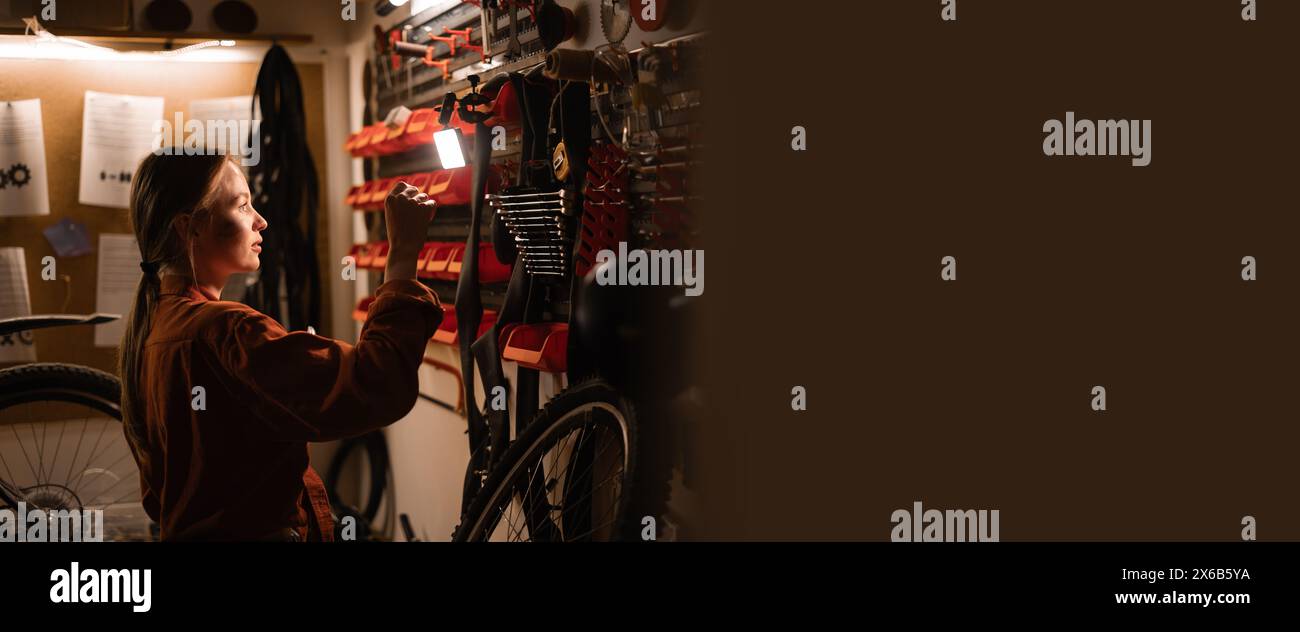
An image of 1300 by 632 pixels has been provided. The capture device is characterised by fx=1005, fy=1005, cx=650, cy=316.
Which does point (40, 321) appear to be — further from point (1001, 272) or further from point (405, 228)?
point (1001, 272)

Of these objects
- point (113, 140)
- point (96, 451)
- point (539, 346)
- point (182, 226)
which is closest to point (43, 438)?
point (96, 451)

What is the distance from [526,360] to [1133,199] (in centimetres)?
126

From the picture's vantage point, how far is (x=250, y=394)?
178 centimetres

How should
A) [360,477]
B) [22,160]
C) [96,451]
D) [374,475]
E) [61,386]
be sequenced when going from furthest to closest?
[360,477], [374,475], [22,160], [96,451], [61,386]

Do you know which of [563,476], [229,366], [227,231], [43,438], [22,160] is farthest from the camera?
[22,160]

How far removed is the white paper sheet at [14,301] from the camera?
3.35 metres

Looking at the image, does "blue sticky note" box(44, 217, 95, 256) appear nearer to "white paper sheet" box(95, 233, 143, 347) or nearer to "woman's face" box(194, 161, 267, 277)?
"white paper sheet" box(95, 233, 143, 347)

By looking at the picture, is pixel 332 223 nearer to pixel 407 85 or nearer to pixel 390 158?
pixel 390 158

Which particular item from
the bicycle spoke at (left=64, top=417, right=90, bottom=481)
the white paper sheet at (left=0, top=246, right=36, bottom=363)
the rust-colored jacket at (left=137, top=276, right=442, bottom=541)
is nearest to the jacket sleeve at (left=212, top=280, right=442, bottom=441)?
the rust-colored jacket at (left=137, top=276, right=442, bottom=541)

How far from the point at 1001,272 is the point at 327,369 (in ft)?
4.00

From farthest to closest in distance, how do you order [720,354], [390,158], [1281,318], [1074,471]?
[390,158] → [720,354] → [1074,471] → [1281,318]

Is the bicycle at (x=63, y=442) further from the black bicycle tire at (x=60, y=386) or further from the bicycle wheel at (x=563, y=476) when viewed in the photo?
the bicycle wheel at (x=563, y=476)

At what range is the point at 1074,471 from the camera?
5.95 ft
